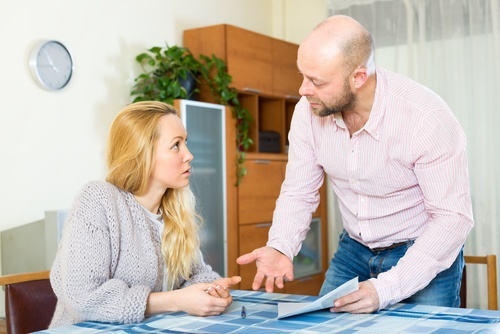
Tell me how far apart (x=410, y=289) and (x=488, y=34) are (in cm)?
358

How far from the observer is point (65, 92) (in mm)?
3797

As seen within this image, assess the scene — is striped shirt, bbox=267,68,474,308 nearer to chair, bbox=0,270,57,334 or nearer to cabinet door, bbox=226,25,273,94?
chair, bbox=0,270,57,334

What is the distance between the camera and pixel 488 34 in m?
4.90

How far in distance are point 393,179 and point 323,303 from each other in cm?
55

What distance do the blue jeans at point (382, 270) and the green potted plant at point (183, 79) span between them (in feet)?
6.94

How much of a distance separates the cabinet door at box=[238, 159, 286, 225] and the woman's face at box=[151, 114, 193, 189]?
2.60 m

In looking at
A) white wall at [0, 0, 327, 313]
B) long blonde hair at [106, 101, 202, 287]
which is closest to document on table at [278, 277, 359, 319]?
long blonde hair at [106, 101, 202, 287]

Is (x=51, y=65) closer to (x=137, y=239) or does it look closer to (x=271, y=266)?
(x=137, y=239)

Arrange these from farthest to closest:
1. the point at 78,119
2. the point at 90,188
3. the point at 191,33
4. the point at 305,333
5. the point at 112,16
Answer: the point at 191,33 < the point at 112,16 < the point at 78,119 < the point at 90,188 < the point at 305,333

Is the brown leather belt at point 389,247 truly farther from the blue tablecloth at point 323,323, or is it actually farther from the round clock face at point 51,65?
the round clock face at point 51,65

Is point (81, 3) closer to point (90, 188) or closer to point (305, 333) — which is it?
point (90, 188)

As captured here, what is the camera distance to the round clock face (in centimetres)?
358

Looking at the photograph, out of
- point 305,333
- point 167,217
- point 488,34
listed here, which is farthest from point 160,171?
point 488,34

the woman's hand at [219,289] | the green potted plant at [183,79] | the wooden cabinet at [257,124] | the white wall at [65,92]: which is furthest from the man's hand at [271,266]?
the wooden cabinet at [257,124]
